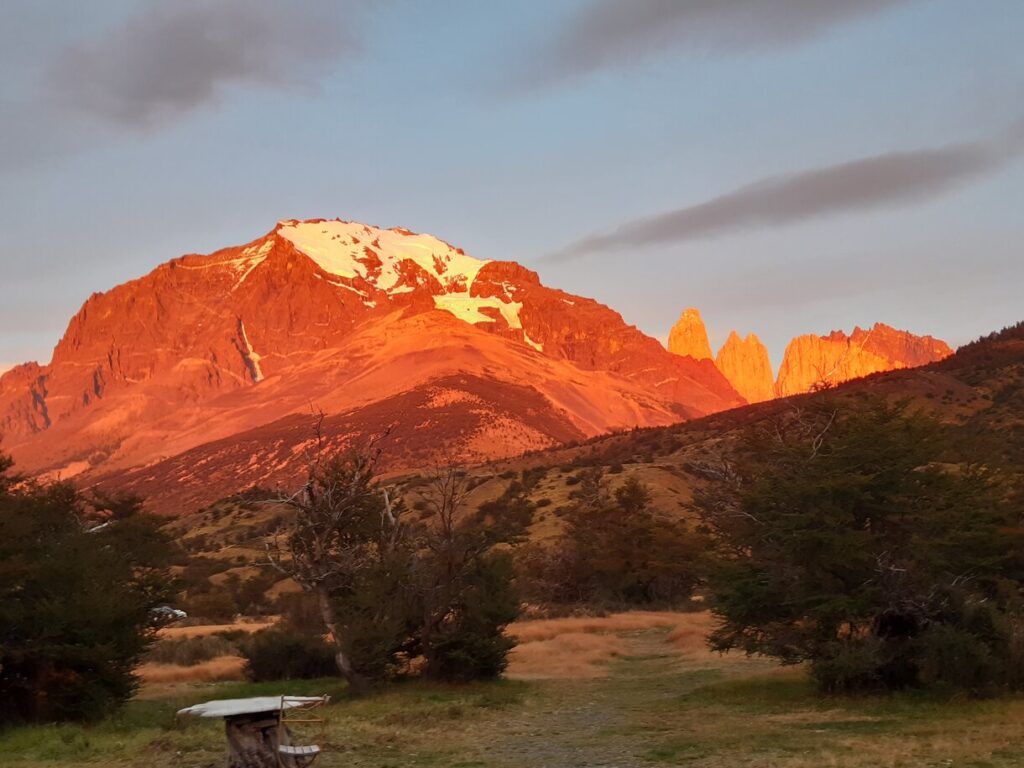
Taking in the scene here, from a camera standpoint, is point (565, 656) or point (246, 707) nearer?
point (246, 707)

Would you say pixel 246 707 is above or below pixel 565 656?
above

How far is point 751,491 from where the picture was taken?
82.5ft

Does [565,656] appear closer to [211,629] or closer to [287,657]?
[287,657]

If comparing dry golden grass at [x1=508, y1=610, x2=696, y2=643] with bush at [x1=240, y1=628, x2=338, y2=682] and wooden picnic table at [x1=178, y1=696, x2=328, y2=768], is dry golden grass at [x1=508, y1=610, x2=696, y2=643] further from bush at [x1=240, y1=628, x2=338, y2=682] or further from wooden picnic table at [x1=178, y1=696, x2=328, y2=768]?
wooden picnic table at [x1=178, y1=696, x2=328, y2=768]

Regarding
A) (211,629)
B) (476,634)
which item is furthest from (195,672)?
(211,629)

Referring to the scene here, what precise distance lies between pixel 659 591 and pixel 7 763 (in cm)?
4443

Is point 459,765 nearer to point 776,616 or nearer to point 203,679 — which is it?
point 776,616

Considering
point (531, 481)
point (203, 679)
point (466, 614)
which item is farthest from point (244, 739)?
point (531, 481)

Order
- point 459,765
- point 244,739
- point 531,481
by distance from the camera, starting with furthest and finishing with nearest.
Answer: point 531,481
point 459,765
point 244,739

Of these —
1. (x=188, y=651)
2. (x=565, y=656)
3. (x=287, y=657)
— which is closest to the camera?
(x=287, y=657)

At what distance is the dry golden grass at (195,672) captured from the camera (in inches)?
1260

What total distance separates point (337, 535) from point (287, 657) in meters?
3.83

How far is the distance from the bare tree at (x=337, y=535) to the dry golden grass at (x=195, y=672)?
4654mm

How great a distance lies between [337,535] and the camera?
99.2 ft
